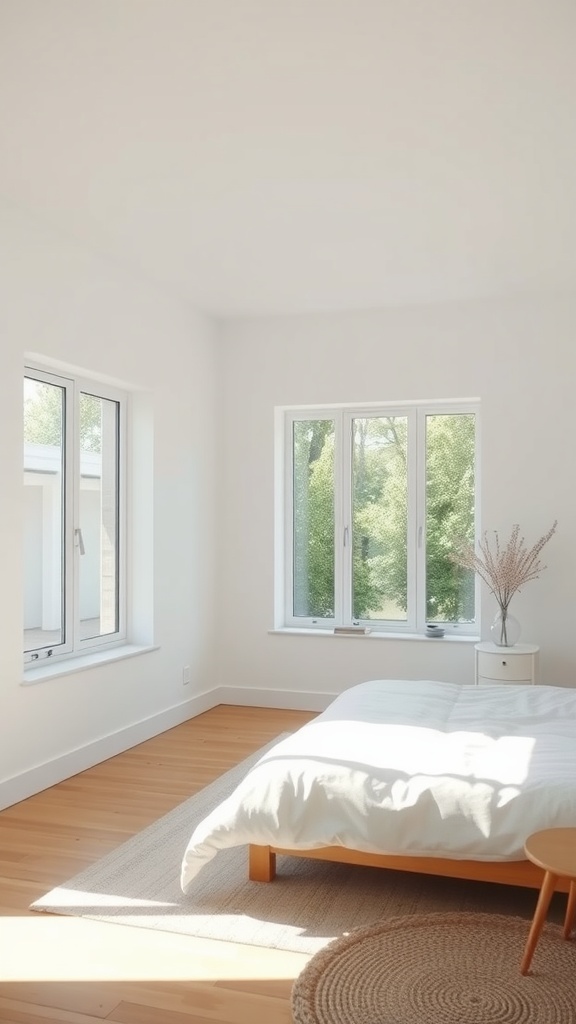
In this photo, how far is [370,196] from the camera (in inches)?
156

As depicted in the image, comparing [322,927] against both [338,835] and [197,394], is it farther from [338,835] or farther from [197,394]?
→ [197,394]

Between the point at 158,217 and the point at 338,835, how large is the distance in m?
2.98

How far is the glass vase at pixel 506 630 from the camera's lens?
5277 mm

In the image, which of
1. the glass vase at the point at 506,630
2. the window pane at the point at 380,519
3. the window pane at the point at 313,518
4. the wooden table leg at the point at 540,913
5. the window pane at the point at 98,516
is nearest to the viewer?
the wooden table leg at the point at 540,913

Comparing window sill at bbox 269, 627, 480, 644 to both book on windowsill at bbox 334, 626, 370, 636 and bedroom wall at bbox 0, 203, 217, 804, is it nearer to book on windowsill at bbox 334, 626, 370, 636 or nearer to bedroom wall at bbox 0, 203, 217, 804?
book on windowsill at bbox 334, 626, 370, 636

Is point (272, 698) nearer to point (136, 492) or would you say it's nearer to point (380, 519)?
point (380, 519)

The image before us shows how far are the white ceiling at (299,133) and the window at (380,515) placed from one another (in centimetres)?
130

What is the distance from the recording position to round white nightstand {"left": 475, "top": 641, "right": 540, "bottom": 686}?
16.7 feet

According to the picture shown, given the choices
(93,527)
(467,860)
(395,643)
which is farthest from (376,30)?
(395,643)

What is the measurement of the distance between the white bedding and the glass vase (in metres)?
1.85

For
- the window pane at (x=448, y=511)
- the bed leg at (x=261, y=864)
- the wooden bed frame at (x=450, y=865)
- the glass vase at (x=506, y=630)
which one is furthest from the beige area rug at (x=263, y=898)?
the window pane at (x=448, y=511)

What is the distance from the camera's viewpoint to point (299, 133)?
10.9 ft

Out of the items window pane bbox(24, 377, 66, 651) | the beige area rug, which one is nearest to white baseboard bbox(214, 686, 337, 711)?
window pane bbox(24, 377, 66, 651)

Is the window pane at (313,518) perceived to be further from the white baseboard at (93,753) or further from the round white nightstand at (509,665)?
the round white nightstand at (509,665)
